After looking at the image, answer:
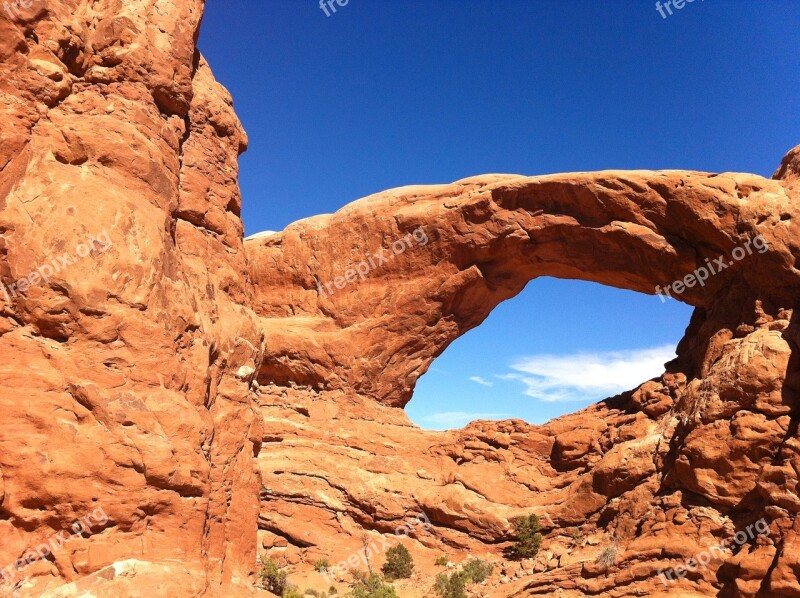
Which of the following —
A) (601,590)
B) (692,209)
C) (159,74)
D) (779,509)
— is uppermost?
(692,209)

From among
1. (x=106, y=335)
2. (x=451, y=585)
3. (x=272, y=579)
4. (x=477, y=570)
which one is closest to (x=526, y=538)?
(x=477, y=570)

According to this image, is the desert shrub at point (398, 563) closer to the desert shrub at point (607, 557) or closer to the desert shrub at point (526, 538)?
the desert shrub at point (526, 538)

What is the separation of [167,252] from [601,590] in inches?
491

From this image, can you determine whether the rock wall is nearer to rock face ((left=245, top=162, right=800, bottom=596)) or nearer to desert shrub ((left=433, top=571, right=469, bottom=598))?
desert shrub ((left=433, top=571, right=469, bottom=598))

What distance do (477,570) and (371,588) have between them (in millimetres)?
3096

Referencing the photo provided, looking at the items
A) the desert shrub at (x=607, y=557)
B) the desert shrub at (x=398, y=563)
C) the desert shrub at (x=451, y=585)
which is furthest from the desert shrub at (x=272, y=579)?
the desert shrub at (x=607, y=557)

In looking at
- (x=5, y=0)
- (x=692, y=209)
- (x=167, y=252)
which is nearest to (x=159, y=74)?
(x=5, y=0)

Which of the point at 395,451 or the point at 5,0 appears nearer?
the point at 5,0

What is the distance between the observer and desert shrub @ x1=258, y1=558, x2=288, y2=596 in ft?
47.4

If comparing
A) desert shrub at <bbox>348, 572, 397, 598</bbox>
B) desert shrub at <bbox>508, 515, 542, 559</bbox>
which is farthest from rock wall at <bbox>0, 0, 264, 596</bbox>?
desert shrub at <bbox>508, 515, 542, 559</bbox>

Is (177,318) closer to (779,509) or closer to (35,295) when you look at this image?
(35,295)

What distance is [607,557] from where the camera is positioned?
46.3ft

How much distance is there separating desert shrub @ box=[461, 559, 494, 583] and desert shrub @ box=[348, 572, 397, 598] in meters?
2.29

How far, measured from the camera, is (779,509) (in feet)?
39.5
